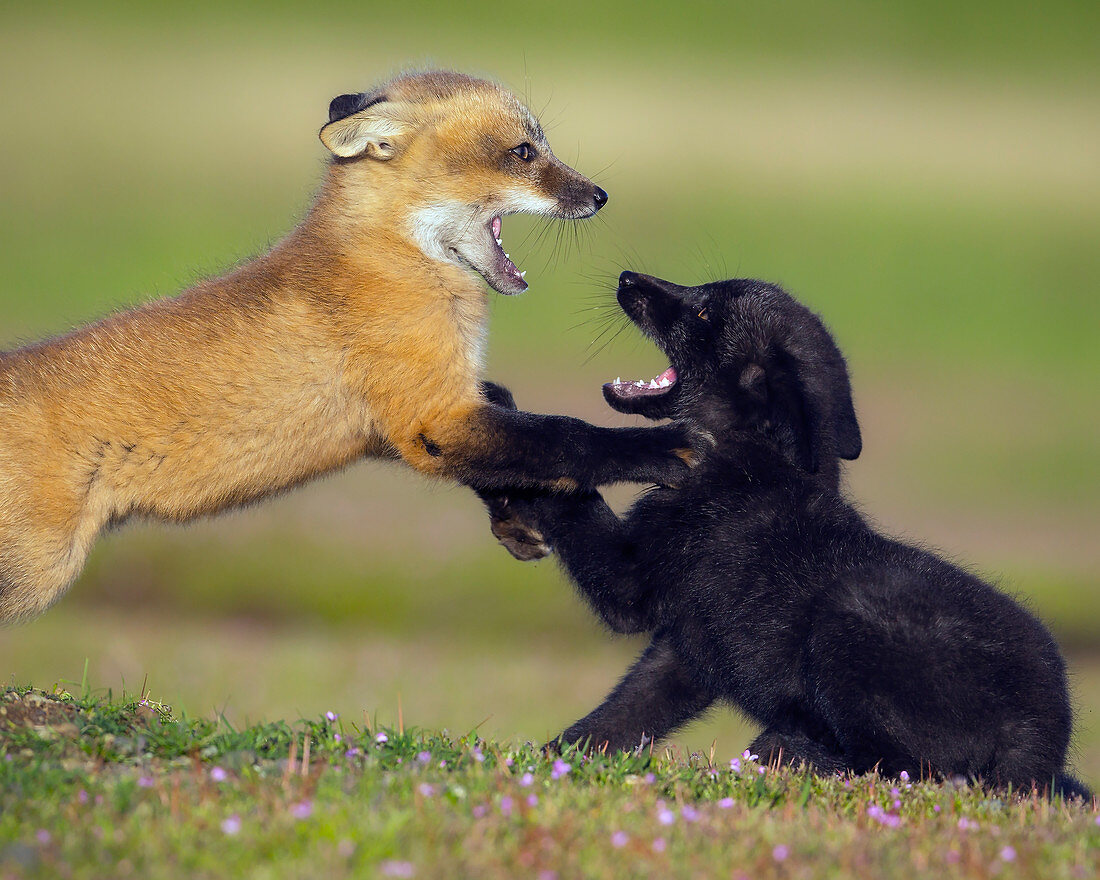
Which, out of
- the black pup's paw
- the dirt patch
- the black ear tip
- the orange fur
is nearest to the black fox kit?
the black pup's paw

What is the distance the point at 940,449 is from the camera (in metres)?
23.3

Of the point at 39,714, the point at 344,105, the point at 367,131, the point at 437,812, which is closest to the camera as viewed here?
the point at 437,812

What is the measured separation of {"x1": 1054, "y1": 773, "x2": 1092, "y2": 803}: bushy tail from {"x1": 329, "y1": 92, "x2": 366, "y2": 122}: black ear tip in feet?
16.9

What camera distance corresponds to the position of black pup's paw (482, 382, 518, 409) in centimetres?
667

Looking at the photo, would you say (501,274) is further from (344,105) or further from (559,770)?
(559,770)

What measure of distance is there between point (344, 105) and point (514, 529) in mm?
2688

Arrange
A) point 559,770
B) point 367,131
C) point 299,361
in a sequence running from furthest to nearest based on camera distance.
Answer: point 367,131, point 299,361, point 559,770

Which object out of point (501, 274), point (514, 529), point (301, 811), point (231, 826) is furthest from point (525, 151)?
point (231, 826)

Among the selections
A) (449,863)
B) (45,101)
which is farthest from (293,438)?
(45,101)

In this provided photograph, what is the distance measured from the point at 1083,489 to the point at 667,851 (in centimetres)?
2212

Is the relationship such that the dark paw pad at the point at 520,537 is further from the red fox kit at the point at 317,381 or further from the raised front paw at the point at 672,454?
the raised front paw at the point at 672,454

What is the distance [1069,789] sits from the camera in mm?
5809

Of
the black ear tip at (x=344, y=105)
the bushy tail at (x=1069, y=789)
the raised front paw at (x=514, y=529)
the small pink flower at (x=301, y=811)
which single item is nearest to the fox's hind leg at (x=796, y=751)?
the bushy tail at (x=1069, y=789)

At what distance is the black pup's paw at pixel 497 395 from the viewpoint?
21.9 feet
